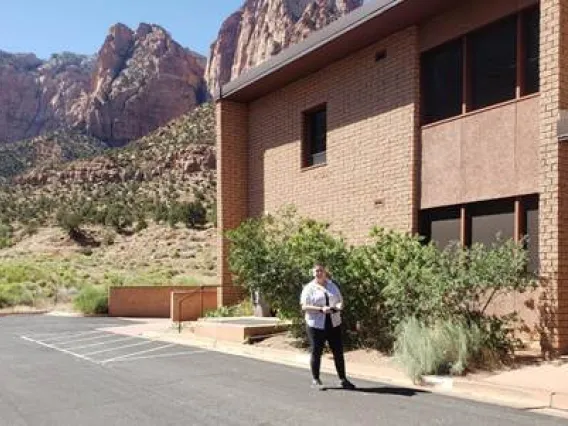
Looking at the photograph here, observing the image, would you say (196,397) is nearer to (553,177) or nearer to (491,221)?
(553,177)

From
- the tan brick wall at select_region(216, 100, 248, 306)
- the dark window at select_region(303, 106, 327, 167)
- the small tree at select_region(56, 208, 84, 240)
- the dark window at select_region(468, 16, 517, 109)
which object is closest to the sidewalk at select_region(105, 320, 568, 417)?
the dark window at select_region(468, 16, 517, 109)

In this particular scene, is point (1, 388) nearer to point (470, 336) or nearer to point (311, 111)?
point (470, 336)

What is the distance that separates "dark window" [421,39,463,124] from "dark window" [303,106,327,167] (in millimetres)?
Answer: 4029

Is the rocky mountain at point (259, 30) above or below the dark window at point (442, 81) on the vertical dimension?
above

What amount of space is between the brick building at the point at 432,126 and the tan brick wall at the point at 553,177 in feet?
0.06

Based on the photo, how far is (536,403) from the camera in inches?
372

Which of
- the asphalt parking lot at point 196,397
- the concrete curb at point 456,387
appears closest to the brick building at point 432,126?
the concrete curb at point 456,387

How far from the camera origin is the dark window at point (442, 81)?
50.0ft

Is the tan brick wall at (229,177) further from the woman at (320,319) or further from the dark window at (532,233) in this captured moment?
the woman at (320,319)

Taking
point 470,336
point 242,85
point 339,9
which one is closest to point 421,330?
point 470,336

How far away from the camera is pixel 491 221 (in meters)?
14.1

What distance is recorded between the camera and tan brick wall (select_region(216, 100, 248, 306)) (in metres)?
22.4

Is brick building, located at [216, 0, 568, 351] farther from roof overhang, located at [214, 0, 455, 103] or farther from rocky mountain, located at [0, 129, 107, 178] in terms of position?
rocky mountain, located at [0, 129, 107, 178]

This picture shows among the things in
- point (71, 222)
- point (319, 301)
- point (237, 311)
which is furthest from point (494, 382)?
point (71, 222)
